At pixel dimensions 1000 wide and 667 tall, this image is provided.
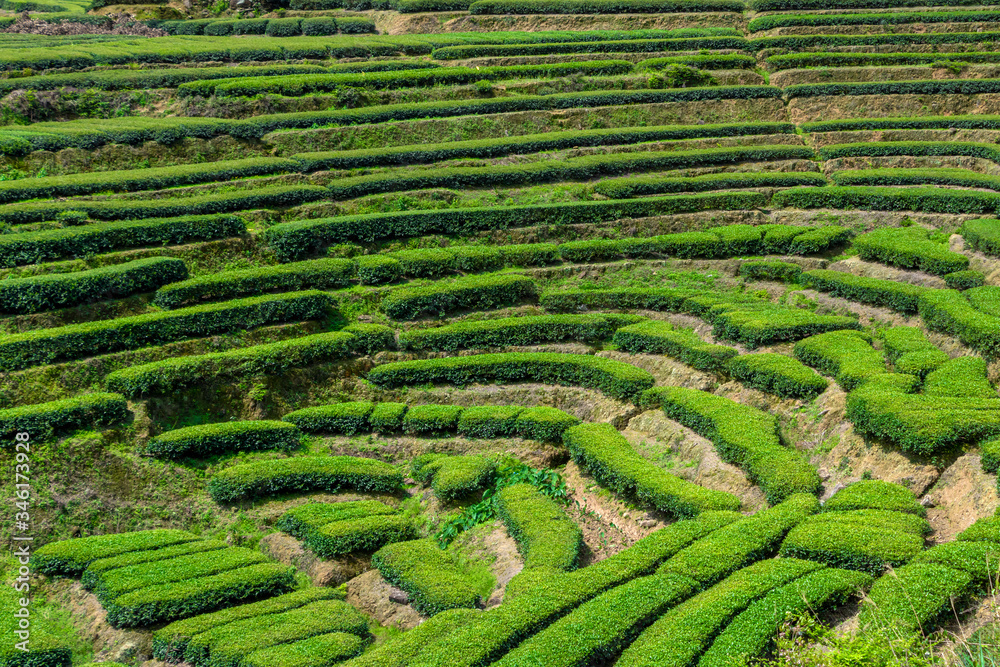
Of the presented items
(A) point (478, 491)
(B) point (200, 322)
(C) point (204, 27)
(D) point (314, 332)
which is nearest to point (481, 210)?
(D) point (314, 332)

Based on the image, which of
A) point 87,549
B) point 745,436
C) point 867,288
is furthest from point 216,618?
point 867,288

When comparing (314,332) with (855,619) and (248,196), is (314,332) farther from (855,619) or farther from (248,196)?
(855,619)

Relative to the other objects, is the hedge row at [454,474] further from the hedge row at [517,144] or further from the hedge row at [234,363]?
the hedge row at [517,144]

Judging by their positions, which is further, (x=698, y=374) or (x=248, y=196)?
(x=248, y=196)

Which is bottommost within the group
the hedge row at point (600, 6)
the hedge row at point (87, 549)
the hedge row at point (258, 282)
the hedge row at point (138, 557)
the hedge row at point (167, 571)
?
the hedge row at point (167, 571)

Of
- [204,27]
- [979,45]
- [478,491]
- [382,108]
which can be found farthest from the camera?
[204,27]

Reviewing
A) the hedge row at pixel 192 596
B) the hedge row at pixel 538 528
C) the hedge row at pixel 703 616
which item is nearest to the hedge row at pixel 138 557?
the hedge row at pixel 192 596
